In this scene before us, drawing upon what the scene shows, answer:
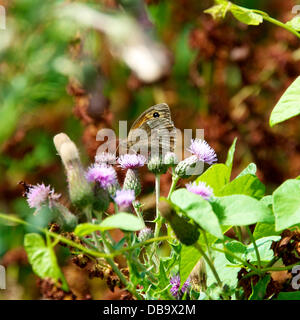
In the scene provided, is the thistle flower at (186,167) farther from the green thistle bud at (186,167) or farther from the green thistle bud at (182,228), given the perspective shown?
the green thistle bud at (182,228)

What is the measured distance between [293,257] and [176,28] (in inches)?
51.7

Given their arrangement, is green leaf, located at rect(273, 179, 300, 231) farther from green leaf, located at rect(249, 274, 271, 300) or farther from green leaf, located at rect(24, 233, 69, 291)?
green leaf, located at rect(24, 233, 69, 291)

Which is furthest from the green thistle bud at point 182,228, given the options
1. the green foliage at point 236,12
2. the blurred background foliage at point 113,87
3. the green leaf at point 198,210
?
the blurred background foliage at point 113,87

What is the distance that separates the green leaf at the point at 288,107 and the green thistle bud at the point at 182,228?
0.57 feet

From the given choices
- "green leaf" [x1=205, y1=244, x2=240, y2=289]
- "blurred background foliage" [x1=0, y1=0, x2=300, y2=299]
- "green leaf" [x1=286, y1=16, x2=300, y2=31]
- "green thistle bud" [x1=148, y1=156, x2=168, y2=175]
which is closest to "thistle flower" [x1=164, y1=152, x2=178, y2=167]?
"green thistle bud" [x1=148, y1=156, x2=168, y2=175]

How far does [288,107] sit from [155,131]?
247mm

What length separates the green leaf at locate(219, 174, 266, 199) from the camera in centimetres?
61

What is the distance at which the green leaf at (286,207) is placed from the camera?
0.54 metres

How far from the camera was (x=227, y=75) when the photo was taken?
1.79 metres

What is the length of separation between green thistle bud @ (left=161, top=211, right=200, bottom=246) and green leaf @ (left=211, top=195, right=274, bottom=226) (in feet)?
0.09

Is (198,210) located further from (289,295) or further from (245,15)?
(245,15)
